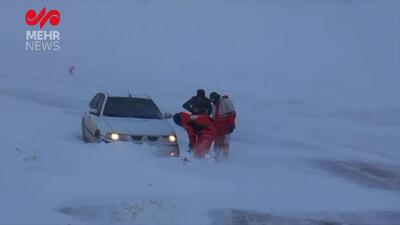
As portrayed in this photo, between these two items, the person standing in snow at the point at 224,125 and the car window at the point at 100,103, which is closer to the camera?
the person standing in snow at the point at 224,125

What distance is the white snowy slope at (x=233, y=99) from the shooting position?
8.45 m

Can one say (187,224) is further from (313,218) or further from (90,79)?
(90,79)

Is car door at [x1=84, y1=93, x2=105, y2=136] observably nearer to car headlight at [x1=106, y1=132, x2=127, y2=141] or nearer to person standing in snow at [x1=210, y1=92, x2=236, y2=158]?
car headlight at [x1=106, y1=132, x2=127, y2=141]

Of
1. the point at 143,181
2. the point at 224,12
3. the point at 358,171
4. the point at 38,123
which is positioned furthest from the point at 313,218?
the point at 224,12

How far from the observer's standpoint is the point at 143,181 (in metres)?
9.16

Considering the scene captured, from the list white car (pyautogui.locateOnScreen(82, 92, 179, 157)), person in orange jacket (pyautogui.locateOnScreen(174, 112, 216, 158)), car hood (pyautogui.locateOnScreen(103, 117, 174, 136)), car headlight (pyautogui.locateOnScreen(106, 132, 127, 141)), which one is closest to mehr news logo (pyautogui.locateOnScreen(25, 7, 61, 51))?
white car (pyautogui.locateOnScreen(82, 92, 179, 157))

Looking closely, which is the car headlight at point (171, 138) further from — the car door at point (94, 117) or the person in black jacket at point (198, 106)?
the car door at point (94, 117)

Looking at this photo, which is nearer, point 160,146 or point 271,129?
point 160,146

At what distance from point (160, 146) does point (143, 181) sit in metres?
2.35

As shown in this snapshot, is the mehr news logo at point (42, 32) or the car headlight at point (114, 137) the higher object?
the mehr news logo at point (42, 32)

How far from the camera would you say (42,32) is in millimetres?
36094

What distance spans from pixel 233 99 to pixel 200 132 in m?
17.4

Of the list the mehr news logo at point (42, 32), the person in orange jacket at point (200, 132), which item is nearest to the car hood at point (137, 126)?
the person in orange jacket at point (200, 132)

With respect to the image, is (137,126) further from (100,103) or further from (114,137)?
(100,103)
